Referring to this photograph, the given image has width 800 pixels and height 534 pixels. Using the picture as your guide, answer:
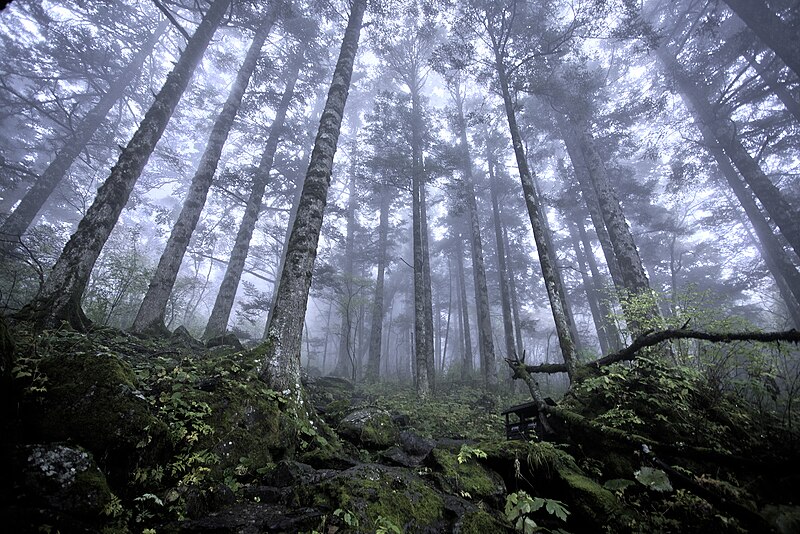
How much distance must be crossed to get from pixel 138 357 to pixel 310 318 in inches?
2395

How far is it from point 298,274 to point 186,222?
6763mm

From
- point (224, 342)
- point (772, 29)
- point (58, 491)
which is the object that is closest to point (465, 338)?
point (224, 342)

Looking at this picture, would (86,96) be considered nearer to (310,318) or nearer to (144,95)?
(144,95)

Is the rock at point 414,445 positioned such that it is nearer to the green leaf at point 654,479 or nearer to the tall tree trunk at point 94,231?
the green leaf at point 654,479

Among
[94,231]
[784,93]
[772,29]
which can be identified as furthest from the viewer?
[784,93]

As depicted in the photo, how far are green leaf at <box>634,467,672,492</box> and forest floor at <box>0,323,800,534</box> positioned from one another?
0.05 feet

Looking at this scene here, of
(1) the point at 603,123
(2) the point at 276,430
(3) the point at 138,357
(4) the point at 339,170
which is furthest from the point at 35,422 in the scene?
(4) the point at 339,170

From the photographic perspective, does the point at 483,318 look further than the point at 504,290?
No

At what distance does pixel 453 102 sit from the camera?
888 inches

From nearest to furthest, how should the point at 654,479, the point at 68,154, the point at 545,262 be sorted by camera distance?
the point at 654,479
the point at 545,262
the point at 68,154

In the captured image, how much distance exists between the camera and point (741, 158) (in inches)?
489

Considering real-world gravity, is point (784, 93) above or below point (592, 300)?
above

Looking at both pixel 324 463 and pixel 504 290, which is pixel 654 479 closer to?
pixel 324 463

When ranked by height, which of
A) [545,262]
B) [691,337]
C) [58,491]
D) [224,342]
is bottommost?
[58,491]
